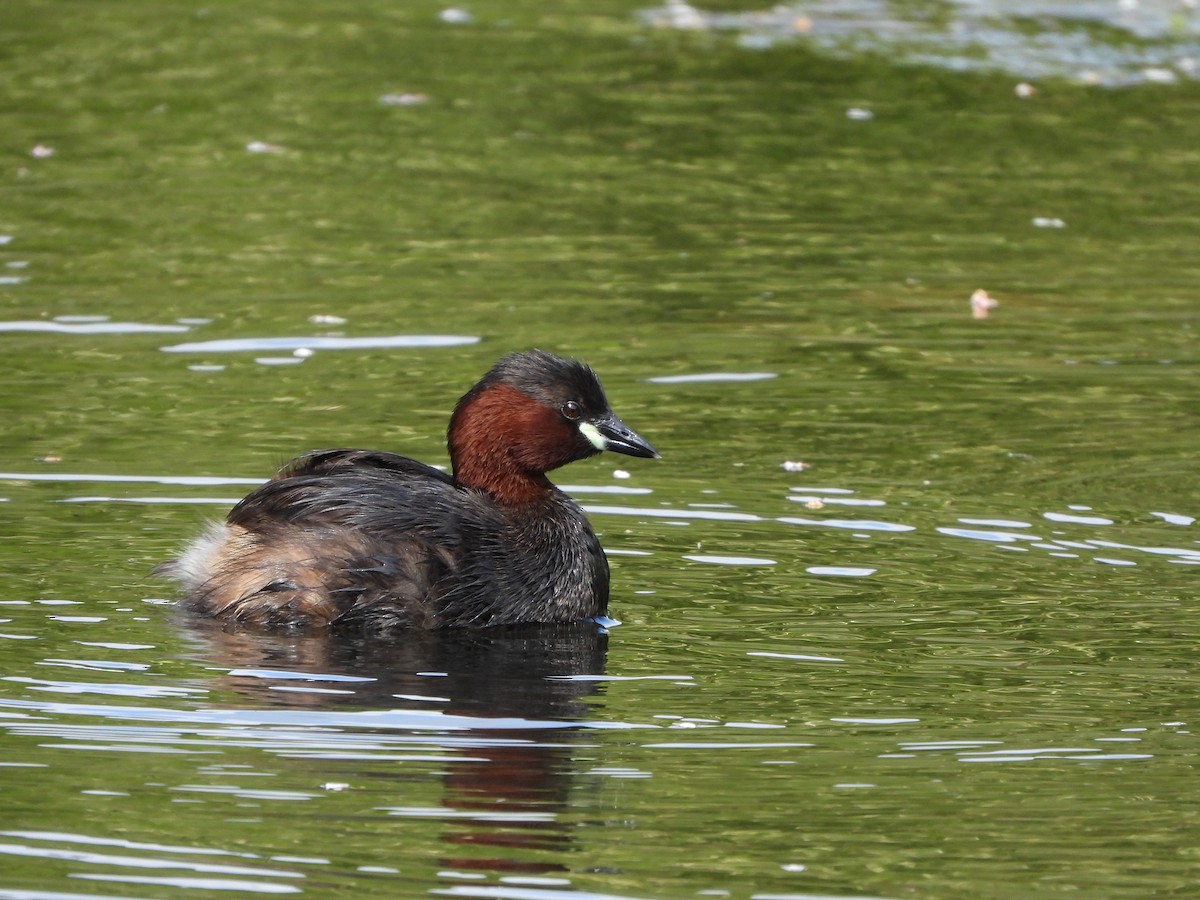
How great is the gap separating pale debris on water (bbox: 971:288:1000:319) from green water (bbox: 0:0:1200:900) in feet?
0.24

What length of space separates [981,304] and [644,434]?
3460mm

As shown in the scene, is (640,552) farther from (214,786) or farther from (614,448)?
(214,786)

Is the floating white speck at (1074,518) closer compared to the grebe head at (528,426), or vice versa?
the grebe head at (528,426)

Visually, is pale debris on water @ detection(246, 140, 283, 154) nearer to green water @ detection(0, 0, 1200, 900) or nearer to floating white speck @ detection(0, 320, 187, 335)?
green water @ detection(0, 0, 1200, 900)

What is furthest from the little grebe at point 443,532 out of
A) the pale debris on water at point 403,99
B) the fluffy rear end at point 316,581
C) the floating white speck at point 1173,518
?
the pale debris on water at point 403,99

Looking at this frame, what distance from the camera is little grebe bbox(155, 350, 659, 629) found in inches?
343

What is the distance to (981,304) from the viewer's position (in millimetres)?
13945

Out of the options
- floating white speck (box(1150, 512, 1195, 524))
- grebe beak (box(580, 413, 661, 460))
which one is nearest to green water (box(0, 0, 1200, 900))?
floating white speck (box(1150, 512, 1195, 524))

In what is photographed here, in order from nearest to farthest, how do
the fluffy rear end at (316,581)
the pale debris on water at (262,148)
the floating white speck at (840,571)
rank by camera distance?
the fluffy rear end at (316,581) → the floating white speck at (840,571) → the pale debris on water at (262,148)

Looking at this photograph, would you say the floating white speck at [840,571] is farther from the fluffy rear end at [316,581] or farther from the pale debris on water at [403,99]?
the pale debris on water at [403,99]

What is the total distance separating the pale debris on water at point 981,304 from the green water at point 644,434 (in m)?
0.07

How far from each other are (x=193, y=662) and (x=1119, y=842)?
330cm

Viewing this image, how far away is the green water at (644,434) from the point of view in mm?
6605

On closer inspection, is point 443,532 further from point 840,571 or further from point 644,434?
point 644,434
